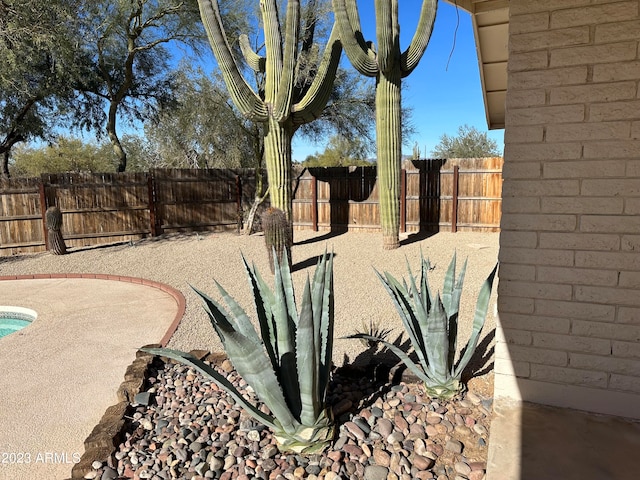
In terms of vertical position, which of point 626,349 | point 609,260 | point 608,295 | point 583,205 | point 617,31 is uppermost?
point 617,31

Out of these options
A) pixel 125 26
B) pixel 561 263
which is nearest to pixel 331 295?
pixel 561 263

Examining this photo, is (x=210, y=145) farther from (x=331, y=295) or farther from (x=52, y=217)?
(x=331, y=295)

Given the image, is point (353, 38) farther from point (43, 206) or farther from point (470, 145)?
point (470, 145)

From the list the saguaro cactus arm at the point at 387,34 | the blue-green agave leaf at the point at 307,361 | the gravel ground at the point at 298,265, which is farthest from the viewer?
the saguaro cactus arm at the point at 387,34

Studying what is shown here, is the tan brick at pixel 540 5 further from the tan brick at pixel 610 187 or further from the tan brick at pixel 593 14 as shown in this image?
the tan brick at pixel 610 187

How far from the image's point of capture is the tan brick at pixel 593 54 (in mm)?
2264

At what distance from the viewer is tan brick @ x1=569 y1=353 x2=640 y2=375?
242 cm

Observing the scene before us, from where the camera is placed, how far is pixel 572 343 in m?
2.53

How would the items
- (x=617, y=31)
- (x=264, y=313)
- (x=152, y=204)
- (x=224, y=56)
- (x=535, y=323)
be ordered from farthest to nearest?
(x=152, y=204) → (x=224, y=56) → (x=264, y=313) → (x=535, y=323) → (x=617, y=31)

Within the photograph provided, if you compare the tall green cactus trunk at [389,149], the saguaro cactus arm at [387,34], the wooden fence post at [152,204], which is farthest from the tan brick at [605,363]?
the wooden fence post at [152,204]

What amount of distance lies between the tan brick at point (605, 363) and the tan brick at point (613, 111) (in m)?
1.36

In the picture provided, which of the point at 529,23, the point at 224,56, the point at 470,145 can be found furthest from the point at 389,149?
the point at 470,145

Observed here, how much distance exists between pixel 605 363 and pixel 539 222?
0.91m

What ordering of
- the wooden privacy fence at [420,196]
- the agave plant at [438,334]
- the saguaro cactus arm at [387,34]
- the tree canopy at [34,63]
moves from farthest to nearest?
the wooden privacy fence at [420,196]
the tree canopy at [34,63]
the saguaro cactus arm at [387,34]
the agave plant at [438,334]
